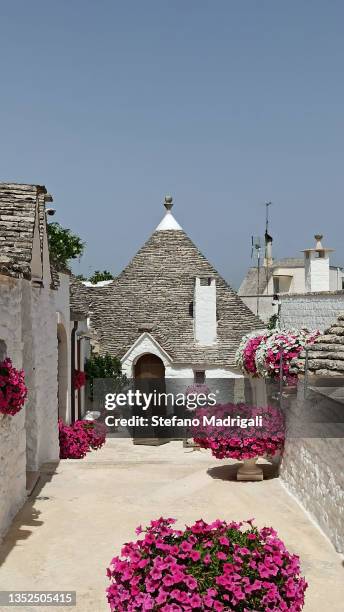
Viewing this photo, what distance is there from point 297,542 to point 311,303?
11389 millimetres

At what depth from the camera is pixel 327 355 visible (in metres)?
10.0

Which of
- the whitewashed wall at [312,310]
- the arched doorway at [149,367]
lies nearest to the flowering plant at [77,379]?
the whitewashed wall at [312,310]

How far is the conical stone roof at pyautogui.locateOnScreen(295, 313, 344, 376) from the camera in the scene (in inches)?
377

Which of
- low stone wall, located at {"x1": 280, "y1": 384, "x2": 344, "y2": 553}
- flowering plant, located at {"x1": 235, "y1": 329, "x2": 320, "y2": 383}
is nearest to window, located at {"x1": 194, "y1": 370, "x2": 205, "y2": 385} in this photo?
flowering plant, located at {"x1": 235, "y1": 329, "x2": 320, "y2": 383}

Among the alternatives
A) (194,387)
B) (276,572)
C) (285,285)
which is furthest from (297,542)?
(285,285)

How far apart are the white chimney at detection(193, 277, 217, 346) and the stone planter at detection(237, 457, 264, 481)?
15528 millimetres

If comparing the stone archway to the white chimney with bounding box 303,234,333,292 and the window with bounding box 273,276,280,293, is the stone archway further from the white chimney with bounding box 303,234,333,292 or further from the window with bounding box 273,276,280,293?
the window with bounding box 273,276,280,293

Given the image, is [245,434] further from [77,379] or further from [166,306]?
[166,306]

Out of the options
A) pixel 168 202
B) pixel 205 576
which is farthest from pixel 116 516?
pixel 168 202

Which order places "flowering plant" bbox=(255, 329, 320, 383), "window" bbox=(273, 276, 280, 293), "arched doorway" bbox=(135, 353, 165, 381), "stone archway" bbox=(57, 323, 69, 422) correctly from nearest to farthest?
"flowering plant" bbox=(255, 329, 320, 383) → "stone archway" bbox=(57, 323, 69, 422) → "arched doorway" bbox=(135, 353, 165, 381) → "window" bbox=(273, 276, 280, 293)

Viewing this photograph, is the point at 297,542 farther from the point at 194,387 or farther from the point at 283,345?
the point at 194,387

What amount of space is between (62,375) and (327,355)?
28.2ft

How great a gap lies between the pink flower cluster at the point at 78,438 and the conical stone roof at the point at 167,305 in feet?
39.9

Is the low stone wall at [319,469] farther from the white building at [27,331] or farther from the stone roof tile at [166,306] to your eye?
the stone roof tile at [166,306]
